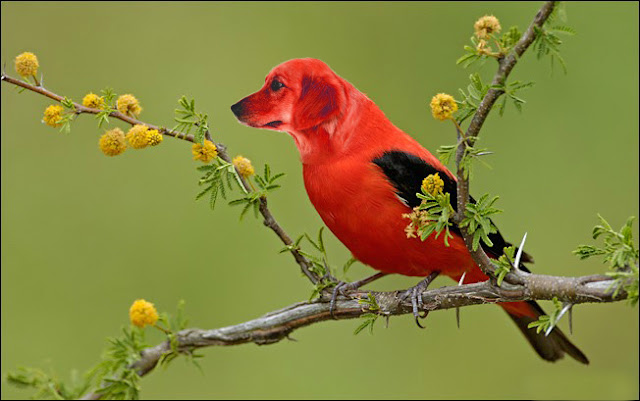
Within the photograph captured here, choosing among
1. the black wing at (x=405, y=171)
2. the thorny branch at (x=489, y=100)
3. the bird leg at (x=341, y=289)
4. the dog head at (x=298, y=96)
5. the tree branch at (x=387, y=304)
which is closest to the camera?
the thorny branch at (x=489, y=100)

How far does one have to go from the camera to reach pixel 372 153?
1.80 m

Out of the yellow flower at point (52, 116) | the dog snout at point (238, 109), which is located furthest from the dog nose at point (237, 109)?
the yellow flower at point (52, 116)

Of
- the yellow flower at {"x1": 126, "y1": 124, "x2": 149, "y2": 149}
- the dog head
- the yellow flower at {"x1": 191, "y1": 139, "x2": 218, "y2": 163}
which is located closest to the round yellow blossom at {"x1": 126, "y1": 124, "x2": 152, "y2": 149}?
the yellow flower at {"x1": 126, "y1": 124, "x2": 149, "y2": 149}

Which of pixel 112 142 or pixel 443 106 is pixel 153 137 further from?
pixel 443 106

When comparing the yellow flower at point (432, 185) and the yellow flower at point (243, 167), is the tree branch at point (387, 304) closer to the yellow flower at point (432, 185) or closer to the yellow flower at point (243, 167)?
the yellow flower at point (432, 185)

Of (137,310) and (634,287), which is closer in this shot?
(634,287)

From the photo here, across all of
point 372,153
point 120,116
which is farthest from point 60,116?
point 372,153

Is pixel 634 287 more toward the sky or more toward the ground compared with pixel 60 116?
more toward the ground

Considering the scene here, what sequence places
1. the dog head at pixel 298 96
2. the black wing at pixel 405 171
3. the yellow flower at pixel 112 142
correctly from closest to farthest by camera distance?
the yellow flower at pixel 112 142 < the dog head at pixel 298 96 < the black wing at pixel 405 171

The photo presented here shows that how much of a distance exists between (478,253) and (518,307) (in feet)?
2.64

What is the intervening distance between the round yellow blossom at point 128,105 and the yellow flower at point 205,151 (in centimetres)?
16

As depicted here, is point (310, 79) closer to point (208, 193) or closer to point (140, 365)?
point (208, 193)

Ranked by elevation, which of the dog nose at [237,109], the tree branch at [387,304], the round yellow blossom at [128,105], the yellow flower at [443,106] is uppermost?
the round yellow blossom at [128,105]

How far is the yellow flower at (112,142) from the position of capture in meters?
1.57
